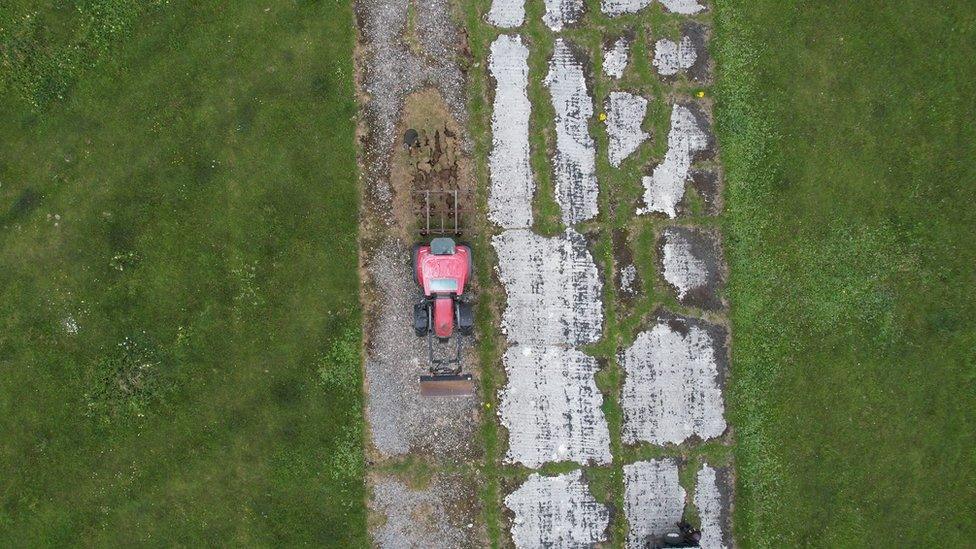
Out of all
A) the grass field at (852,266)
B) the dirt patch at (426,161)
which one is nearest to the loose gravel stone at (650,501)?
the grass field at (852,266)

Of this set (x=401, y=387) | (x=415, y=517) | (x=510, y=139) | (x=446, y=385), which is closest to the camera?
(x=446, y=385)

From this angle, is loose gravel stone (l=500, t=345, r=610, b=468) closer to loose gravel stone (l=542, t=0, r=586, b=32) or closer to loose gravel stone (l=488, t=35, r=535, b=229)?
loose gravel stone (l=488, t=35, r=535, b=229)

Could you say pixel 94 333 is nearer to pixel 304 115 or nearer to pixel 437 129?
pixel 304 115

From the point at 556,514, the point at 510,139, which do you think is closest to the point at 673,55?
the point at 510,139

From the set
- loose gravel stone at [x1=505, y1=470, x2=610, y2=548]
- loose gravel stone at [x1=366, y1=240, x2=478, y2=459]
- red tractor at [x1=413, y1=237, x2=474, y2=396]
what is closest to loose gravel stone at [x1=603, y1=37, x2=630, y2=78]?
red tractor at [x1=413, y1=237, x2=474, y2=396]

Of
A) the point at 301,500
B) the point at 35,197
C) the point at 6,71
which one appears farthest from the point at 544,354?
the point at 6,71

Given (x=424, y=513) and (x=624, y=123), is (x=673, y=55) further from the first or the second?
(x=424, y=513)

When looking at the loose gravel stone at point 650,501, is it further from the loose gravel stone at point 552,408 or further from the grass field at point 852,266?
the grass field at point 852,266
